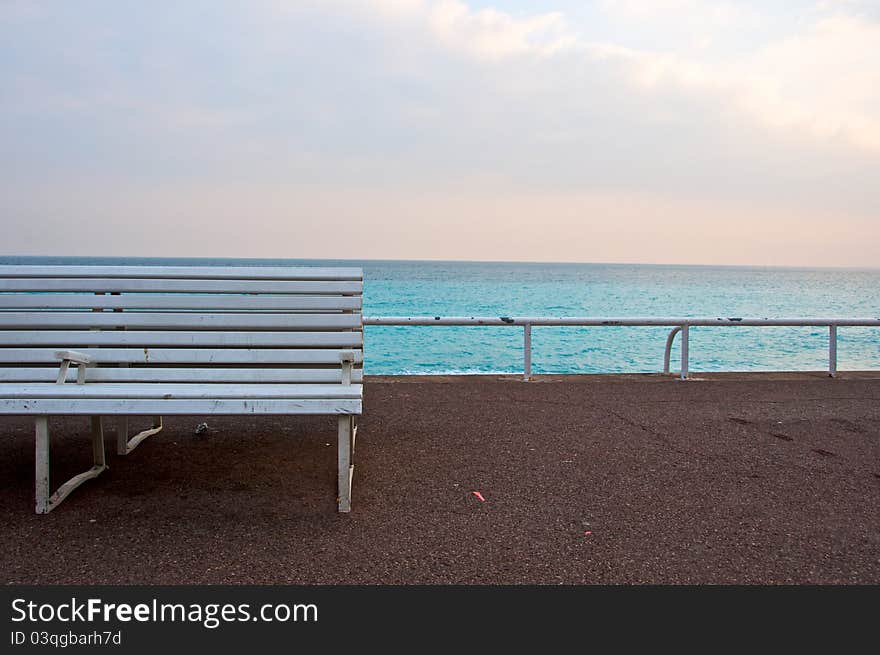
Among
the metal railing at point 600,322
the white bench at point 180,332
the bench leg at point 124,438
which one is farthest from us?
the metal railing at point 600,322

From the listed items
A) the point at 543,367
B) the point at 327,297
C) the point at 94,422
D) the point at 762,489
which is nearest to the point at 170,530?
the point at 94,422

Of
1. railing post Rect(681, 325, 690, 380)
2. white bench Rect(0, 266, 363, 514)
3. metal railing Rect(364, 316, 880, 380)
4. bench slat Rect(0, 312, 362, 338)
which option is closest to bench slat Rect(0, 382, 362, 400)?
white bench Rect(0, 266, 363, 514)

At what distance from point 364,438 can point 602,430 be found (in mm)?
1682

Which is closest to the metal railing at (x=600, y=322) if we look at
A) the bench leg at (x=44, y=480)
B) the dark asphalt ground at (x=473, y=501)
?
the dark asphalt ground at (x=473, y=501)

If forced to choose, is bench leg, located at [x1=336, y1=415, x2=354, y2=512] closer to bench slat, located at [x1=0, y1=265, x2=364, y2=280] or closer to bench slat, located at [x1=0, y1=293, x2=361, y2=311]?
bench slat, located at [x1=0, y1=293, x2=361, y2=311]

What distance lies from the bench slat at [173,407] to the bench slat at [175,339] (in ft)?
Result: 1.84

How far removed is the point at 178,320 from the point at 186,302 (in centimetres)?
11

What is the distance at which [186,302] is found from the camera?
383 centimetres

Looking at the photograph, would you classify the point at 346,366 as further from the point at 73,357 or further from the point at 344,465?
the point at 73,357

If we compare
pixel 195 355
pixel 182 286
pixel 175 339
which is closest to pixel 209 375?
pixel 195 355

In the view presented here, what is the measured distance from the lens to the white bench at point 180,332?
11.7 ft

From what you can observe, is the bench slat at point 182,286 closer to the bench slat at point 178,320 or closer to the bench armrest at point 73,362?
the bench slat at point 178,320

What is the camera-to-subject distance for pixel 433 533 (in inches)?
120

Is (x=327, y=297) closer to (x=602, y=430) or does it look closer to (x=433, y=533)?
(x=433, y=533)
